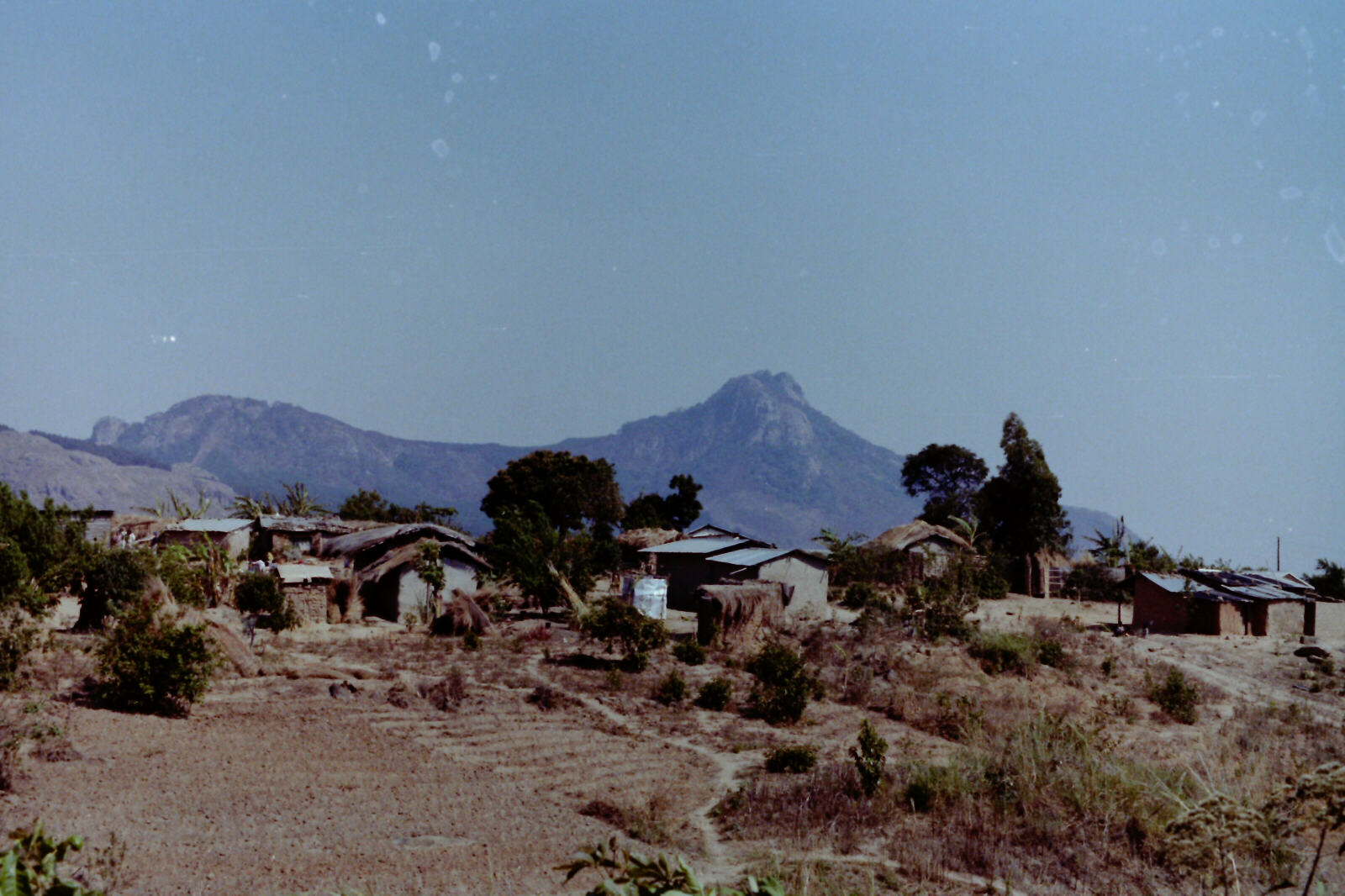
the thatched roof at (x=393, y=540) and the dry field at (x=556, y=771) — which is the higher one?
the thatched roof at (x=393, y=540)

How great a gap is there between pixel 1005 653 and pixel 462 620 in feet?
47.4

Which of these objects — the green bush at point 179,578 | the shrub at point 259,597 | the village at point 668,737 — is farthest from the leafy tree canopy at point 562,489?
the green bush at point 179,578

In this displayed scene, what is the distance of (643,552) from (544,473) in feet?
81.8

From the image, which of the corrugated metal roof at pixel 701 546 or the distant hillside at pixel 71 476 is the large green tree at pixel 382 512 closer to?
the corrugated metal roof at pixel 701 546

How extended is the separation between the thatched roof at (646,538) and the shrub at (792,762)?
36.4 meters

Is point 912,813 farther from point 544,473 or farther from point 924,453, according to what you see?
point 924,453

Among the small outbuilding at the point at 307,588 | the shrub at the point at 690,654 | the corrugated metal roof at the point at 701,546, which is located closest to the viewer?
the shrub at the point at 690,654

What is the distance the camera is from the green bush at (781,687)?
54.3 feet

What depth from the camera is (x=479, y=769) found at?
40.5ft

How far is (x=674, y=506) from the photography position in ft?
237

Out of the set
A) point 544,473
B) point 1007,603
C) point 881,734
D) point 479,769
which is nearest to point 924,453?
point 544,473

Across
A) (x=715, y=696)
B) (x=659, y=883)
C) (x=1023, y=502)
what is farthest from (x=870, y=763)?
(x=1023, y=502)

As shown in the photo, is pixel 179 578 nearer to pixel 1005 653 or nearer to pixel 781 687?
pixel 781 687

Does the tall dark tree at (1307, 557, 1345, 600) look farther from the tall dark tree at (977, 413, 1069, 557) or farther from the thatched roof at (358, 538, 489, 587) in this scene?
the thatched roof at (358, 538, 489, 587)
